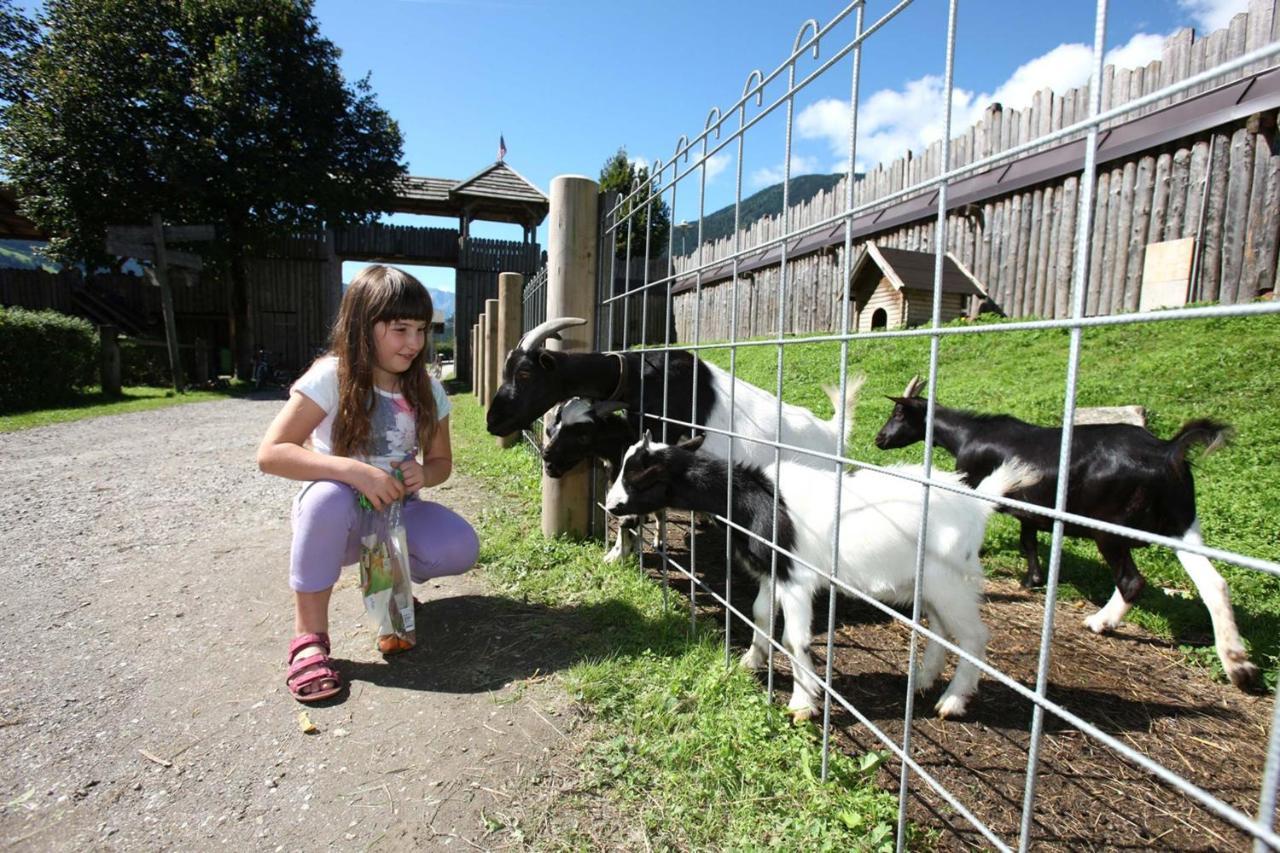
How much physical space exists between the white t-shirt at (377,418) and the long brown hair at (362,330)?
40 millimetres

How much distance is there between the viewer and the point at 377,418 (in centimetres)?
270

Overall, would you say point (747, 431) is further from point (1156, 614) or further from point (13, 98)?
point (13, 98)

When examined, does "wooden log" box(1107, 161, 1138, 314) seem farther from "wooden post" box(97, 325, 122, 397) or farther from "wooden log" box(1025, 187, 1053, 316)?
"wooden post" box(97, 325, 122, 397)

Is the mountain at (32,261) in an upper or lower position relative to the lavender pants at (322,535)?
upper

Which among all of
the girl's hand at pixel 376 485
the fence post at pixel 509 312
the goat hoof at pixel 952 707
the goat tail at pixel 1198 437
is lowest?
the goat hoof at pixel 952 707

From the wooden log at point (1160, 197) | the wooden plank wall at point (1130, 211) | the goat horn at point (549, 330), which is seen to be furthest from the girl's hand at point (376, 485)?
the wooden log at point (1160, 197)

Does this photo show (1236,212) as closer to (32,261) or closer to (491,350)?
(491,350)

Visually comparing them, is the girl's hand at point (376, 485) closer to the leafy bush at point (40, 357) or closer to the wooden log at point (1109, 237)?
the wooden log at point (1109, 237)

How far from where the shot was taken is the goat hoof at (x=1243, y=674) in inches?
95.0

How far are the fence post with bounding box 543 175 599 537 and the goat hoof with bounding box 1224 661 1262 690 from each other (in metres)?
3.02

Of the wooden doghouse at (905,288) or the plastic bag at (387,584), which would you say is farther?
the wooden doghouse at (905,288)

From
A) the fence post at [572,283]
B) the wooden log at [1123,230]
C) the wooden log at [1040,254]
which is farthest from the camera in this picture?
the wooden log at [1040,254]

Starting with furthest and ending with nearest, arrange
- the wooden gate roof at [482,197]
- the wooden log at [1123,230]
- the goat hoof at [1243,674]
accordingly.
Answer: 1. the wooden gate roof at [482,197]
2. the wooden log at [1123,230]
3. the goat hoof at [1243,674]

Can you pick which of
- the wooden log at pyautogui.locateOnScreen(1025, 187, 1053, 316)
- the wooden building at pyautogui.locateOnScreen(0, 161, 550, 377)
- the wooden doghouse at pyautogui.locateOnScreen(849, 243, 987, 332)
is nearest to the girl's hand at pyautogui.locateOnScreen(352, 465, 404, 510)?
the wooden doghouse at pyautogui.locateOnScreen(849, 243, 987, 332)
